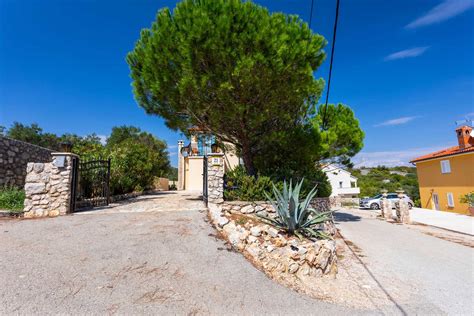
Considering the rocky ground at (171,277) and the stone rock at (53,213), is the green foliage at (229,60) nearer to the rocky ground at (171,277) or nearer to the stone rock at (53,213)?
the rocky ground at (171,277)

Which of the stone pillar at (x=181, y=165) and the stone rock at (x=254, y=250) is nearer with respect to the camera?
the stone rock at (x=254, y=250)

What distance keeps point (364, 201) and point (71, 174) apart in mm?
27517

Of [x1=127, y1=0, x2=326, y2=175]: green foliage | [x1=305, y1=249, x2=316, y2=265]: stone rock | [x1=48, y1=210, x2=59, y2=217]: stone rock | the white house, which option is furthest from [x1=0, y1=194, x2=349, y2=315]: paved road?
the white house

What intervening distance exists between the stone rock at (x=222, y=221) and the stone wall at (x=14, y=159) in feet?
27.8

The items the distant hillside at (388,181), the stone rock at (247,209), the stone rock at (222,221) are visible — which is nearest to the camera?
the stone rock at (222,221)

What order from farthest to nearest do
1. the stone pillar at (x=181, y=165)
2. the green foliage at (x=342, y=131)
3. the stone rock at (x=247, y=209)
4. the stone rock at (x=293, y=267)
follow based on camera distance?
the stone pillar at (x=181, y=165), the green foliage at (x=342, y=131), the stone rock at (x=247, y=209), the stone rock at (x=293, y=267)

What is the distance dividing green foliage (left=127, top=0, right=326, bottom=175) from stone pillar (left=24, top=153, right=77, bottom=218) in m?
3.67

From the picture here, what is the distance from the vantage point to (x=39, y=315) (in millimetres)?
2674

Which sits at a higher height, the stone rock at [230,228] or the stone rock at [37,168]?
the stone rock at [37,168]

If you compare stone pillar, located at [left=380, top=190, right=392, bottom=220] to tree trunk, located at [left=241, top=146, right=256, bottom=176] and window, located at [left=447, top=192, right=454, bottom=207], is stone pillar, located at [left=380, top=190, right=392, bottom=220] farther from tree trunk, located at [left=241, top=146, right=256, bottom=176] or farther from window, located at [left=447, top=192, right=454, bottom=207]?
tree trunk, located at [left=241, top=146, right=256, bottom=176]

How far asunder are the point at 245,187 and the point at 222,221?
7.05ft

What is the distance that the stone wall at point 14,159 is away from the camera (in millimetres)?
8470

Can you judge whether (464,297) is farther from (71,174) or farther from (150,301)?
(71,174)

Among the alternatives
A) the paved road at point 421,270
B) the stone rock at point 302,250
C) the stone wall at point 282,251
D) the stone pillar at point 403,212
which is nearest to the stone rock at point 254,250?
the stone wall at point 282,251
